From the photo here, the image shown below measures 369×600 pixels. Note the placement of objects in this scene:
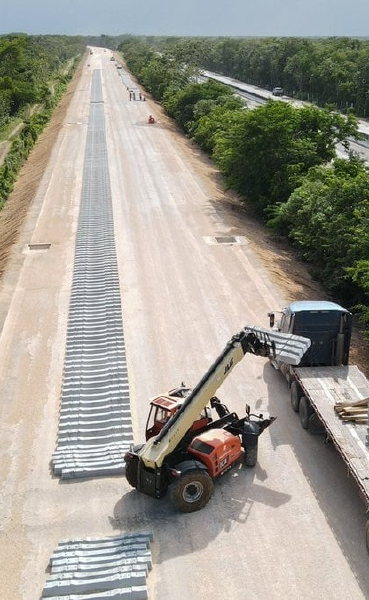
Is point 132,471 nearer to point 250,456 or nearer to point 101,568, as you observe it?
point 101,568

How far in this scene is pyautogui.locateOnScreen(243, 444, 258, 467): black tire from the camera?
43.8 ft

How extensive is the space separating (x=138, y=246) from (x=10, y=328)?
9179 mm

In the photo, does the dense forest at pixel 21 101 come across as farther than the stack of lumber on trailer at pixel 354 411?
Yes

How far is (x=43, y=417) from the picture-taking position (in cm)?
1566

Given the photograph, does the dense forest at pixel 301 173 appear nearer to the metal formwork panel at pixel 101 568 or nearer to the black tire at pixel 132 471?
the black tire at pixel 132 471

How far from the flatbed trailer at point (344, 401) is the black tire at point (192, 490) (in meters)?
2.84

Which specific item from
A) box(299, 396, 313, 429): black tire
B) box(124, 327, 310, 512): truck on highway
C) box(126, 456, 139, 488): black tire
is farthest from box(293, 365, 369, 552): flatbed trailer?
box(126, 456, 139, 488): black tire

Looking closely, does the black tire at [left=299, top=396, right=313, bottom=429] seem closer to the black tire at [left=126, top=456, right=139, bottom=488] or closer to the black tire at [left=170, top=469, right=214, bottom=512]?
the black tire at [left=170, top=469, right=214, bottom=512]

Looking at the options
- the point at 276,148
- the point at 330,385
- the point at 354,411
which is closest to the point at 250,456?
the point at 354,411

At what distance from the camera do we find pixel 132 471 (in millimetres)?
12289

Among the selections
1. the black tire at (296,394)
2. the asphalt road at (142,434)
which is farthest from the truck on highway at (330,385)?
the asphalt road at (142,434)

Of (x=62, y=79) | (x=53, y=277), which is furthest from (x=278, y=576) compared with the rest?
(x=62, y=79)

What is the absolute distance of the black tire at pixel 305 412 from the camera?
14682 millimetres

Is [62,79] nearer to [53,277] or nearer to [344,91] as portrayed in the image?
[344,91]
